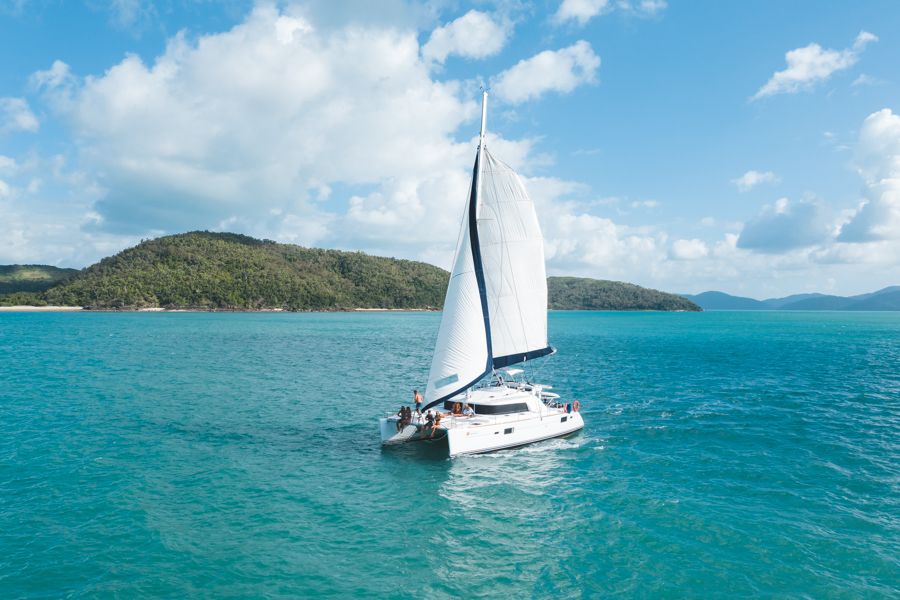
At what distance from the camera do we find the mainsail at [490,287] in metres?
31.9

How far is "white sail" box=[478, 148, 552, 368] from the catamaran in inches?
2.6

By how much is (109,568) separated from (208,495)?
6.48 meters

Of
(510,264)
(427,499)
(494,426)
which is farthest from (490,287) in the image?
(427,499)

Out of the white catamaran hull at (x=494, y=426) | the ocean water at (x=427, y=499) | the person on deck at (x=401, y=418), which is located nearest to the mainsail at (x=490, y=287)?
the person on deck at (x=401, y=418)

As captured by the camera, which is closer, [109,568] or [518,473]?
[109,568]

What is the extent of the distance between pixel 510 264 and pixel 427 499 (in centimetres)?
1630

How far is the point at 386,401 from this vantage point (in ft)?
153

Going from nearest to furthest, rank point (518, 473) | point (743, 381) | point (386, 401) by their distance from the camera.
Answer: point (518, 473) < point (386, 401) < point (743, 381)

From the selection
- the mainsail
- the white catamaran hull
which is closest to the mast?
the mainsail

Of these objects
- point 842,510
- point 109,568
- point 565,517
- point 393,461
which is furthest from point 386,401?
point 842,510

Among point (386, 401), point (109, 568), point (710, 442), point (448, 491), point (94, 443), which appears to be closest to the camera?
point (109, 568)

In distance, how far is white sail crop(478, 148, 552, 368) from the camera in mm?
33094

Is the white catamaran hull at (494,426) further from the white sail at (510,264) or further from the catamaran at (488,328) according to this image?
the white sail at (510,264)

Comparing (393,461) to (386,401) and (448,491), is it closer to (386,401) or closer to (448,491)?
(448,491)
